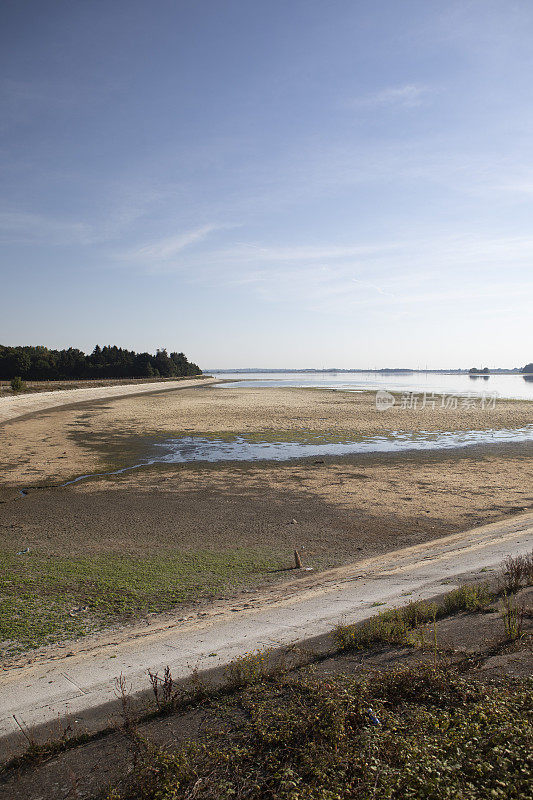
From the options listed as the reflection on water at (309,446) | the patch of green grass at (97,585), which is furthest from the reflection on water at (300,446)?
the patch of green grass at (97,585)

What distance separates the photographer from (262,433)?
32.3 metres

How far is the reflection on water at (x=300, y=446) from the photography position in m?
23.8

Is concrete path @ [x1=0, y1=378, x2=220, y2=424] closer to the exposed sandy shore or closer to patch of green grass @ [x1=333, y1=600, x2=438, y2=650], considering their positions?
the exposed sandy shore

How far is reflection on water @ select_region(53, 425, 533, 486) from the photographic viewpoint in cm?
2375

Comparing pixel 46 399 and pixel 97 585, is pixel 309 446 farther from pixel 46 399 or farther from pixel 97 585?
Result: pixel 46 399

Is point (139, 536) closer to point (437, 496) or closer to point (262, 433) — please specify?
point (437, 496)

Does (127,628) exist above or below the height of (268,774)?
below

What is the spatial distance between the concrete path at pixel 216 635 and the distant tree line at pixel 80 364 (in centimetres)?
10292

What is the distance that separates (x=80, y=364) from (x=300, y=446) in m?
102

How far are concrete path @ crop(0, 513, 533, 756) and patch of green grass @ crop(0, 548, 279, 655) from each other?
2.29ft

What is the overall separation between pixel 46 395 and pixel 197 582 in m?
55.7

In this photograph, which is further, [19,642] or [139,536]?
[139,536]

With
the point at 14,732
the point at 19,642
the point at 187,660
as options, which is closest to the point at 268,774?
the point at 187,660

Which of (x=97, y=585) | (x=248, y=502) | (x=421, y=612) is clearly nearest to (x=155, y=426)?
(x=248, y=502)
